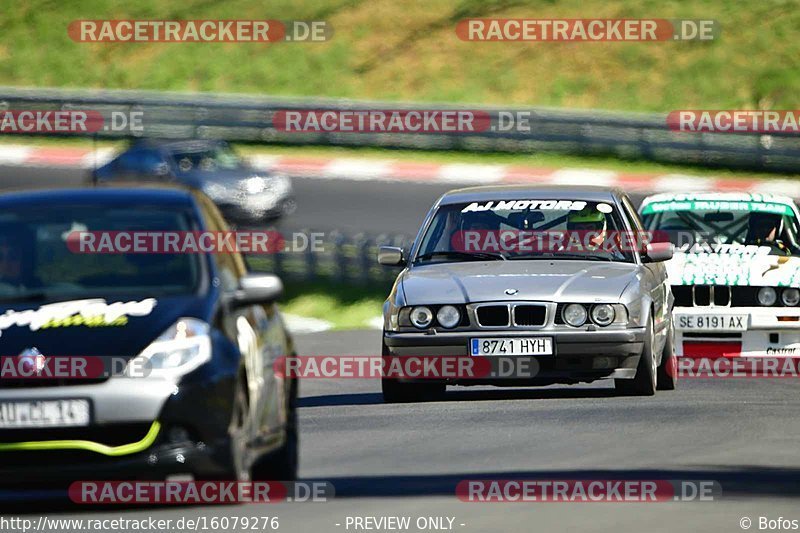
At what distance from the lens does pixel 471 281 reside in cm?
1170

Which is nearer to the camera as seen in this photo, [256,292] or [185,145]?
[256,292]

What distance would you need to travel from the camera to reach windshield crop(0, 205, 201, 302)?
780cm

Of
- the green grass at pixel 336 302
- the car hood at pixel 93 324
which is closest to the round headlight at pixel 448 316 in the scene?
the car hood at pixel 93 324

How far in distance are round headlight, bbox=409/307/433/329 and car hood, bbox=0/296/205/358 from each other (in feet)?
13.3

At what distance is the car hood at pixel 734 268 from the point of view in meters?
14.2

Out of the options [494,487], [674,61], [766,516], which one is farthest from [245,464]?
[674,61]

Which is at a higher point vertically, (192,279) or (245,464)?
(192,279)

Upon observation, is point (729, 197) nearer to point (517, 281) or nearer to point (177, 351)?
point (517, 281)

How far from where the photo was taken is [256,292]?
7.66 metres

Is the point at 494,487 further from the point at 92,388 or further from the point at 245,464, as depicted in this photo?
the point at 92,388

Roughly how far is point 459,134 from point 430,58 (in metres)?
6.72

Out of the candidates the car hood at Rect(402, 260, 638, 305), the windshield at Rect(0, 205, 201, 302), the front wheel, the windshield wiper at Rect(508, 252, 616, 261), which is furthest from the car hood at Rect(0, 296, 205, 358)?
the windshield wiper at Rect(508, 252, 616, 261)

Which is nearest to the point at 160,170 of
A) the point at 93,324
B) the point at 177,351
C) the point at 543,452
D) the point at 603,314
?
the point at 603,314

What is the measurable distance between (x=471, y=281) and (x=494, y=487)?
12.2 ft
